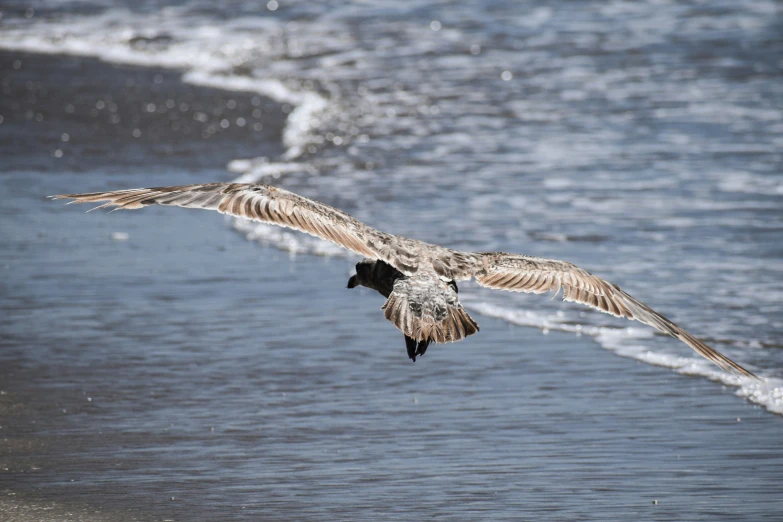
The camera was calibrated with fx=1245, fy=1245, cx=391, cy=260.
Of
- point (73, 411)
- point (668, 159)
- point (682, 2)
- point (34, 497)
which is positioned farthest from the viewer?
point (682, 2)

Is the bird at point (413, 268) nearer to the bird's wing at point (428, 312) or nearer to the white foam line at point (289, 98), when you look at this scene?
the bird's wing at point (428, 312)

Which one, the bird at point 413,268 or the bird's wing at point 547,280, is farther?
the bird's wing at point 547,280

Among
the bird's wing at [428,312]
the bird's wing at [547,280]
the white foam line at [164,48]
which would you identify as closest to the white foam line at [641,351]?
the bird's wing at [547,280]

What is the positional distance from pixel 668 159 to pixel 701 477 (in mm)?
6828

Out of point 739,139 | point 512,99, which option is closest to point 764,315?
point 739,139

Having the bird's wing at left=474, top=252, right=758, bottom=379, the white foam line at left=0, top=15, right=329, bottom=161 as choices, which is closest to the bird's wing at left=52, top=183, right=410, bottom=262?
the bird's wing at left=474, top=252, right=758, bottom=379

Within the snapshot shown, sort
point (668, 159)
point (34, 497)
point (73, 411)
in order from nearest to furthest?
point (34, 497), point (73, 411), point (668, 159)

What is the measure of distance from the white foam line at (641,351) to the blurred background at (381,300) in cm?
3

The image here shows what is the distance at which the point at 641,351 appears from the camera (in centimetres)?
686

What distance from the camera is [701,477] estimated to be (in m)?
5.16

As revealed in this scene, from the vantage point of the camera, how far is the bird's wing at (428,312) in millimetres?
4840

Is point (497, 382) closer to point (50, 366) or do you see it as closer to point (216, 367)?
point (216, 367)

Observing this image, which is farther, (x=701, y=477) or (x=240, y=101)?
(x=240, y=101)

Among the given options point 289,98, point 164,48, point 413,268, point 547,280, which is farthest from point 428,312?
point 164,48
